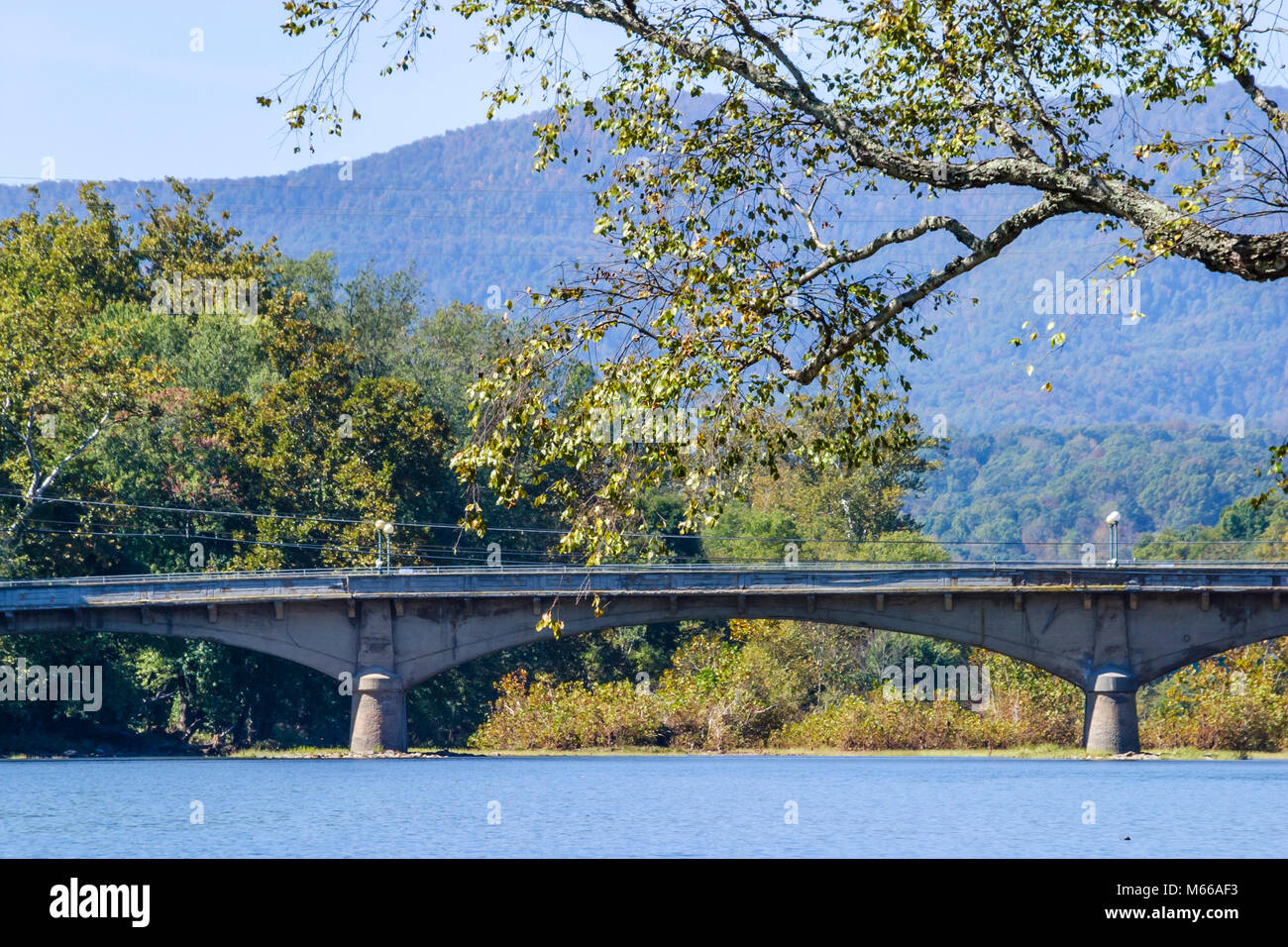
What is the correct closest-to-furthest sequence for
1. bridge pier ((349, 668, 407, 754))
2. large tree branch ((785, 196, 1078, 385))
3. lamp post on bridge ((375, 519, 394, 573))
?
large tree branch ((785, 196, 1078, 385)) → lamp post on bridge ((375, 519, 394, 573)) → bridge pier ((349, 668, 407, 754))

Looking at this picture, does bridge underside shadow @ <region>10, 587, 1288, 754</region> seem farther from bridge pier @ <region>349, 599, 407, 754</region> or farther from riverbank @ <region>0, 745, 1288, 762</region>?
riverbank @ <region>0, 745, 1288, 762</region>

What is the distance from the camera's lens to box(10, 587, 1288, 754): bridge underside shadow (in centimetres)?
5622

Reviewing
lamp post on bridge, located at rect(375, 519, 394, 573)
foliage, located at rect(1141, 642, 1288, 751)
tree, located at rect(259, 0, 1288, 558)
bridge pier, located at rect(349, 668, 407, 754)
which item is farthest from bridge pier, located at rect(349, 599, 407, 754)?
tree, located at rect(259, 0, 1288, 558)

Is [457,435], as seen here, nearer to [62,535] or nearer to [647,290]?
[62,535]

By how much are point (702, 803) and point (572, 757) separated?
23000 millimetres

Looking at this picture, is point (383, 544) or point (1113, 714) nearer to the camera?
point (1113, 714)

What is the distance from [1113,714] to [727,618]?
12445 mm

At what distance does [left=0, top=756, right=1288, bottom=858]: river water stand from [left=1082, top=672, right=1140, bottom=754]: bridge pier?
3.93 feet

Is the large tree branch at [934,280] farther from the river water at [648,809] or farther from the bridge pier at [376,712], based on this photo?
the bridge pier at [376,712]

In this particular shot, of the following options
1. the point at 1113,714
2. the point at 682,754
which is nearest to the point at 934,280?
the point at 1113,714

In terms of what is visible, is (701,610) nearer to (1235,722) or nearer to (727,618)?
(727,618)

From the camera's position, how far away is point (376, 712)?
5747 centimetres

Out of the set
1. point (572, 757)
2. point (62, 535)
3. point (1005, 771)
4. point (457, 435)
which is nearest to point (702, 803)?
point (1005, 771)
